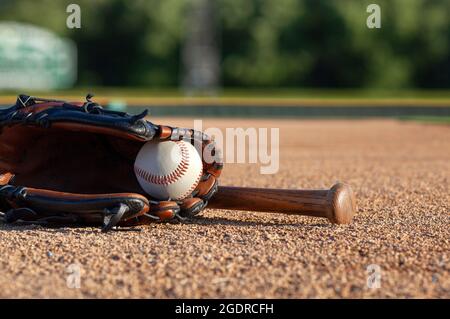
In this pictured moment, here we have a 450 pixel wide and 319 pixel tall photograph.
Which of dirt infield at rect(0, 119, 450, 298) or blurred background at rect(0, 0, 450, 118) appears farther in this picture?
blurred background at rect(0, 0, 450, 118)

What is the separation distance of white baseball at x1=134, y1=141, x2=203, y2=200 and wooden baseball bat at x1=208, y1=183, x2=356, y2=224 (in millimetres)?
285

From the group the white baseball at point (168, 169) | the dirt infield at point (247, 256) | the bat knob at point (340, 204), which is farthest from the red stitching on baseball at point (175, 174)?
the bat knob at point (340, 204)

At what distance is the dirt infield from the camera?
326 cm

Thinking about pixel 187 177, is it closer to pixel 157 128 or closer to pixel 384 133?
pixel 157 128

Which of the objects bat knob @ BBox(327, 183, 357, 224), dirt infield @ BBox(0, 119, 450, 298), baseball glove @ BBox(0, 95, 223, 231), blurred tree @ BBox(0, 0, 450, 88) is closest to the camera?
dirt infield @ BBox(0, 119, 450, 298)

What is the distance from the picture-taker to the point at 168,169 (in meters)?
4.48

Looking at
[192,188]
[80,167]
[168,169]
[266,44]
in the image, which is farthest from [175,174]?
[266,44]

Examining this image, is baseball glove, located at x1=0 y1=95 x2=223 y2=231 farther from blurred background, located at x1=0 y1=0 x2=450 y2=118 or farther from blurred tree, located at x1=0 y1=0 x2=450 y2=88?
blurred tree, located at x1=0 y1=0 x2=450 y2=88

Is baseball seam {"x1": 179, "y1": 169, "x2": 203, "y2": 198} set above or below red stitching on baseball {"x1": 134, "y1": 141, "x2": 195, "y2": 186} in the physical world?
below

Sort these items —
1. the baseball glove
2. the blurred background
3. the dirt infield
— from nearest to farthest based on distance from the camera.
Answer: the dirt infield, the baseball glove, the blurred background

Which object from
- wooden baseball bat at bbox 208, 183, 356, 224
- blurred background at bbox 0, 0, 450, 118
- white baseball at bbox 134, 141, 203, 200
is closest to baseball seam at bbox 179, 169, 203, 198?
white baseball at bbox 134, 141, 203, 200

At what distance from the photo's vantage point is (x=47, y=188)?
4.93 metres

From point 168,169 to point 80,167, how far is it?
31.7 inches
